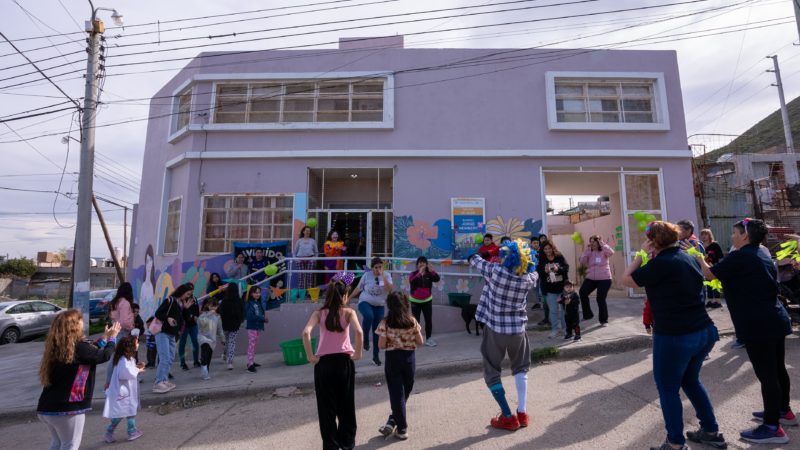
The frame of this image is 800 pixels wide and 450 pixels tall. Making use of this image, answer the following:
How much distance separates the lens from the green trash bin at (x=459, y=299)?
866cm

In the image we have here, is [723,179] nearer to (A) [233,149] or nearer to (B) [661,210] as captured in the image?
(B) [661,210]

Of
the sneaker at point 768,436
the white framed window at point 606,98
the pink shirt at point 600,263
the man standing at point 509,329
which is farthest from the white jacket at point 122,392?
the white framed window at point 606,98

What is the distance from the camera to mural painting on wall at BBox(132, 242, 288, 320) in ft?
33.2

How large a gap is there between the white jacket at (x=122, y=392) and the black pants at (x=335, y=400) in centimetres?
259

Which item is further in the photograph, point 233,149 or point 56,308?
point 56,308

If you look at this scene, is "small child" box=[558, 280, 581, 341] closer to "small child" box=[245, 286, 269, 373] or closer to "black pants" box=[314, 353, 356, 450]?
"black pants" box=[314, 353, 356, 450]

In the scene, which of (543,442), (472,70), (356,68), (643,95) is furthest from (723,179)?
(543,442)

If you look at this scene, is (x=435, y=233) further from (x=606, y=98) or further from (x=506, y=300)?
(x=506, y=300)

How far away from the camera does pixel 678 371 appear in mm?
3102

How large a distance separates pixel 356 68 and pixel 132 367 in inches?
342

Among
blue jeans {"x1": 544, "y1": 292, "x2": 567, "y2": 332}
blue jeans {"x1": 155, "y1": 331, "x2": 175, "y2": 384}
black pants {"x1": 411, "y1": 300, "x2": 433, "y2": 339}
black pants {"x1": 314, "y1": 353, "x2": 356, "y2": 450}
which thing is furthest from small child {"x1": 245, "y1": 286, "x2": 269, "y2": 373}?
blue jeans {"x1": 544, "y1": 292, "x2": 567, "y2": 332}

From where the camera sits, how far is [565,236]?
55.0 feet

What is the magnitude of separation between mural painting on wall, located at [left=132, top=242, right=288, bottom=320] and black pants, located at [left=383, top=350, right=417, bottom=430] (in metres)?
6.62

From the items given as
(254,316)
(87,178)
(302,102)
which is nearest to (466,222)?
(254,316)
